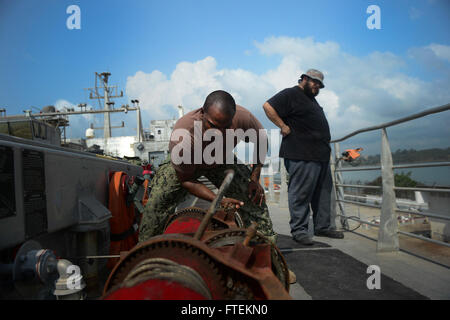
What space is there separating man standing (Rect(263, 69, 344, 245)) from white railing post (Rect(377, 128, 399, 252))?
68cm

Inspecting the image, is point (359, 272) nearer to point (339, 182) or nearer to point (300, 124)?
point (300, 124)

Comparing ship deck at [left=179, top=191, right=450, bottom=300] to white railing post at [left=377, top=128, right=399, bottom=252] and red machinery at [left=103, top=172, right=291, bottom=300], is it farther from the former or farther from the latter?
red machinery at [left=103, top=172, right=291, bottom=300]

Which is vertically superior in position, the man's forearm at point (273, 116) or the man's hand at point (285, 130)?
the man's forearm at point (273, 116)

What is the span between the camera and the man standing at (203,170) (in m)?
1.93

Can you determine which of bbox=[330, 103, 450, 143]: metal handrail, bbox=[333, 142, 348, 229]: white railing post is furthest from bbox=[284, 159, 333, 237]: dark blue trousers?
bbox=[333, 142, 348, 229]: white railing post

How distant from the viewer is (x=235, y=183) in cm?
242

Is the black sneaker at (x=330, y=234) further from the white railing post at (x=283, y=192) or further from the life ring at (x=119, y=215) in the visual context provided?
the white railing post at (x=283, y=192)

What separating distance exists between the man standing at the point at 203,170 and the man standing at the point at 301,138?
792mm

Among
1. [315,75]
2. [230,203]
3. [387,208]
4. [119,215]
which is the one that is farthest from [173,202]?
[315,75]

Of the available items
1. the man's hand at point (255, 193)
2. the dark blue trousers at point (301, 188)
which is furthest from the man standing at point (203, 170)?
the dark blue trousers at point (301, 188)
